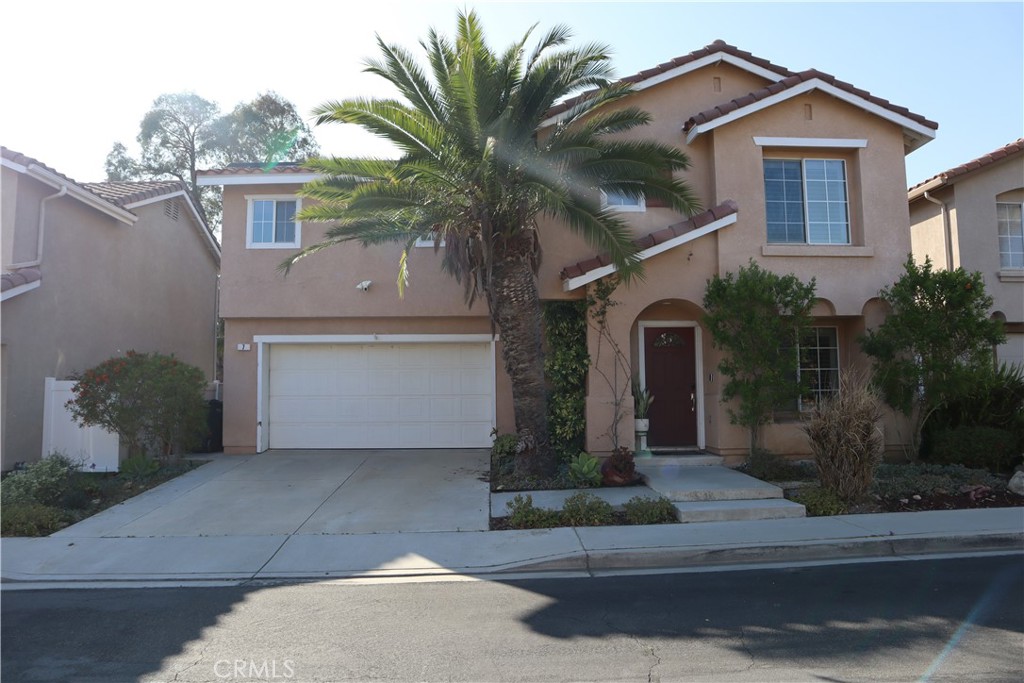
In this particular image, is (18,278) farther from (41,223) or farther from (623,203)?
(623,203)

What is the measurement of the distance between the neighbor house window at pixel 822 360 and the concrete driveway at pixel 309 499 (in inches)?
236

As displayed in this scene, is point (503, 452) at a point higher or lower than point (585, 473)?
higher

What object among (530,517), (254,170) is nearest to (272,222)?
(254,170)

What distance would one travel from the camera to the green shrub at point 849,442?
28.4 feet

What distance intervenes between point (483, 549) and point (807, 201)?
8.39 m

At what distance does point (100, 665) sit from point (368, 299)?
8943mm

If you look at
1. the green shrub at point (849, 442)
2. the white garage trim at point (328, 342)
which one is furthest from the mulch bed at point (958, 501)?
the white garage trim at point (328, 342)

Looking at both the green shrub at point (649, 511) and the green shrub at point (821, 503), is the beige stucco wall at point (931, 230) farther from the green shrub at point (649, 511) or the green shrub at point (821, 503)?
the green shrub at point (649, 511)

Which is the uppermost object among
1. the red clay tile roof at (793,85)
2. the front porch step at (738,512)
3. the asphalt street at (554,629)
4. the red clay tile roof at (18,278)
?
the red clay tile roof at (793,85)

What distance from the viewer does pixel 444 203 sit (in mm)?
9922

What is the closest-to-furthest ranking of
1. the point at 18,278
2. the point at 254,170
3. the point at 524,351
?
the point at 524,351 → the point at 18,278 → the point at 254,170

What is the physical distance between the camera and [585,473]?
10.0 m

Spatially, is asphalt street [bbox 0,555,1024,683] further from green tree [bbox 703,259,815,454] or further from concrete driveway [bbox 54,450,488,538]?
green tree [bbox 703,259,815,454]

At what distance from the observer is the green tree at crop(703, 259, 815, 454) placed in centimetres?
994
